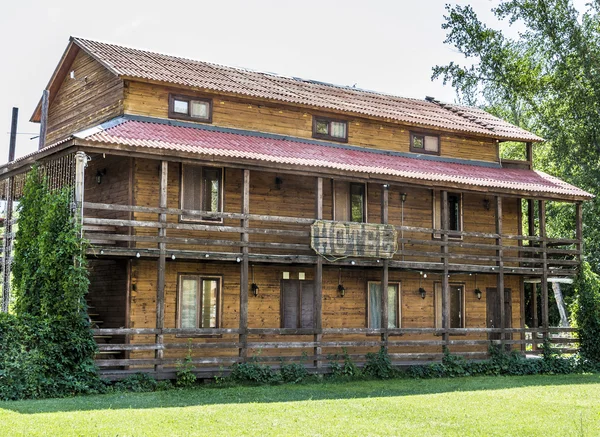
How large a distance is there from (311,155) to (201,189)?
345 cm

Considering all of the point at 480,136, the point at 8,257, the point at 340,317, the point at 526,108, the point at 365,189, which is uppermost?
the point at 526,108

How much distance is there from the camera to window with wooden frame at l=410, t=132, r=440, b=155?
3003cm

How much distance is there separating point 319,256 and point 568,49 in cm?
2088

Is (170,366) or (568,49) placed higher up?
(568,49)

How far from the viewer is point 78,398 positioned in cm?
1786

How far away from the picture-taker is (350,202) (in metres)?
26.7

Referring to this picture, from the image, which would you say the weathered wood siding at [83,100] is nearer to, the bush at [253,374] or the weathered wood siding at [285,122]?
the weathered wood siding at [285,122]

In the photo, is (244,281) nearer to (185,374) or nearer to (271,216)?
(271,216)

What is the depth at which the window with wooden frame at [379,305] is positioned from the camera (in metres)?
27.0

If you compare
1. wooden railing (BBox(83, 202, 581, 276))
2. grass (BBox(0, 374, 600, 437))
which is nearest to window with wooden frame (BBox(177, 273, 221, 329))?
wooden railing (BBox(83, 202, 581, 276))

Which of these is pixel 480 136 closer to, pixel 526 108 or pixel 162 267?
pixel 162 267

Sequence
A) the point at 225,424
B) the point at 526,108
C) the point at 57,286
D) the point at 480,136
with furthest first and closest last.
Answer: the point at 526,108, the point at 480,136, the point at 57,286, the point at 225,424

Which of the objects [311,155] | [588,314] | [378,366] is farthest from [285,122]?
[588,314]

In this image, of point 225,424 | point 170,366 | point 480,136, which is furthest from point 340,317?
point 225,424
